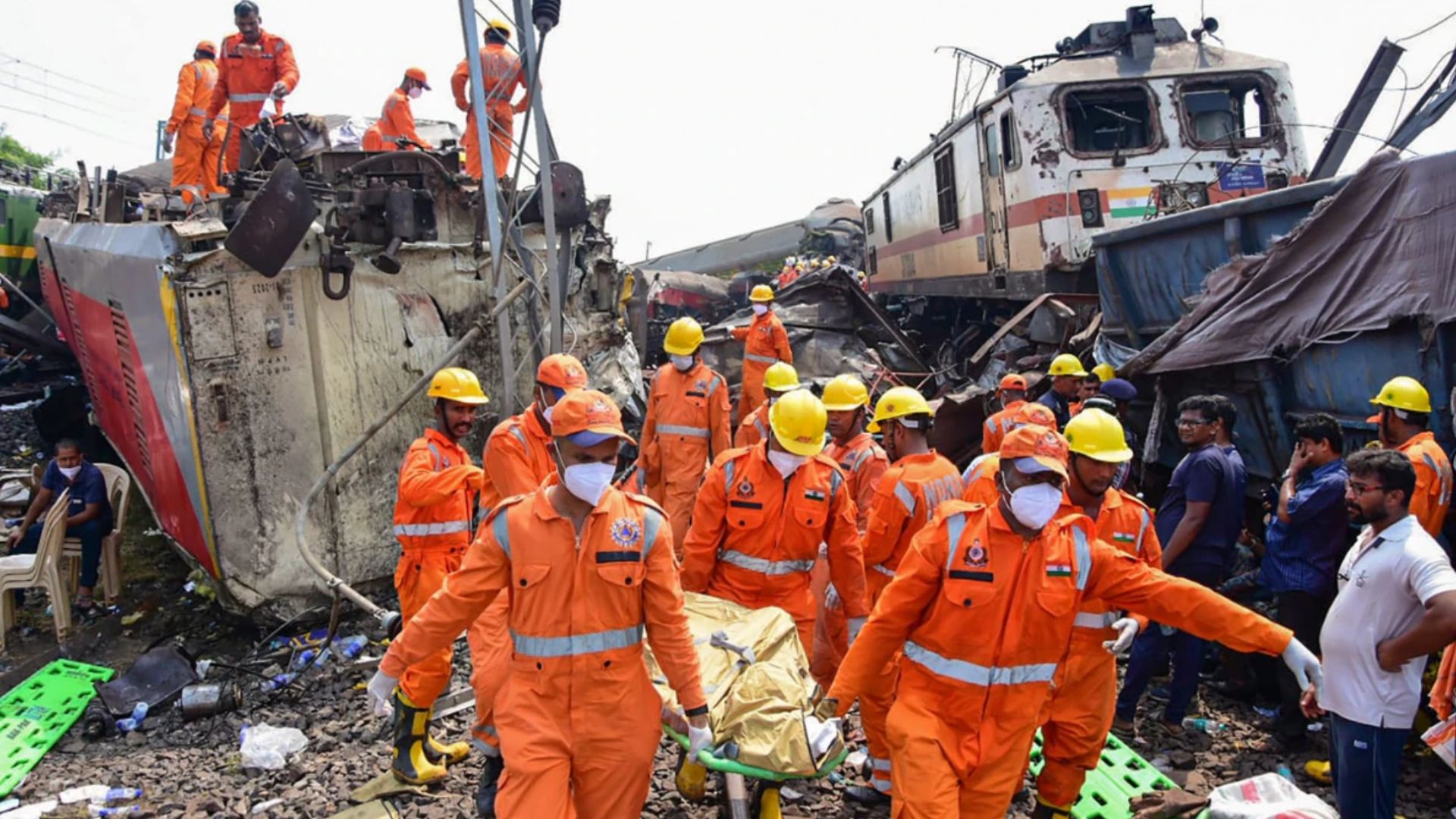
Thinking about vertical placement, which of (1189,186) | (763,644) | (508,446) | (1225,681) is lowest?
(1225,681)

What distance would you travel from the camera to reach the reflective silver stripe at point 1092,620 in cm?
334

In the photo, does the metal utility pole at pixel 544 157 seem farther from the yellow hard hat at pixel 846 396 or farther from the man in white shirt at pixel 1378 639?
the man in white shirt at pixel 1378 639

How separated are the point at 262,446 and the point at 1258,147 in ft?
27.8

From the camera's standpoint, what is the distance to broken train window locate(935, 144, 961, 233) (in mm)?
10750

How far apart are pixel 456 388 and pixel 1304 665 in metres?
3.41

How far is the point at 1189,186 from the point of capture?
8.09 meters

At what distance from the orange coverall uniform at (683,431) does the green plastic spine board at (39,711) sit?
352cm

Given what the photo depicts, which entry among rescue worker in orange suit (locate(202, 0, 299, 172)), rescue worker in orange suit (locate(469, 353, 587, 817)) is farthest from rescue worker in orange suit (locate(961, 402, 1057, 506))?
rescue worker in orange suit (locate(202, 0, 299, 172))

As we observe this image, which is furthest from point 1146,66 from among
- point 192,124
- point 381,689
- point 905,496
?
point 192,124

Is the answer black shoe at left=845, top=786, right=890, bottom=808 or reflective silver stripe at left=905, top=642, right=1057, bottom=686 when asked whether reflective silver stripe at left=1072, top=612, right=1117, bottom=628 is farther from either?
black shoe at left=845, top=786, right=890, bottom=808

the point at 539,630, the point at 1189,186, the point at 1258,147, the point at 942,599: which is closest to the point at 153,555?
the point at 539,630

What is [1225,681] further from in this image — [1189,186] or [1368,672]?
[1189,186]

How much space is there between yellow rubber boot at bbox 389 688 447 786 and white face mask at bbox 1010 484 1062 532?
8.86ft

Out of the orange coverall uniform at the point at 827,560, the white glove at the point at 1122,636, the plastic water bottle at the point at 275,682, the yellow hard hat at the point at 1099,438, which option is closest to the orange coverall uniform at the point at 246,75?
the plastic water bottle at the point at 275,682
